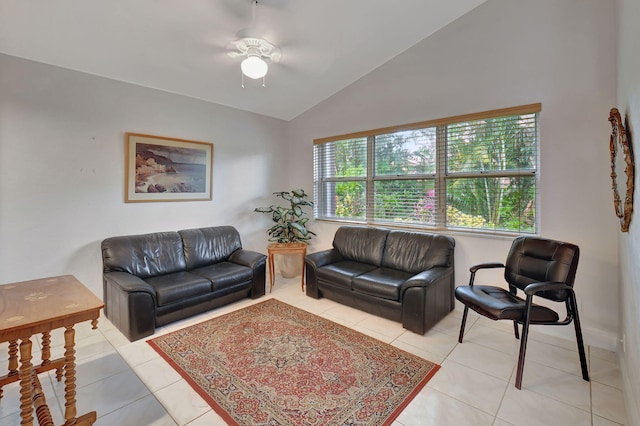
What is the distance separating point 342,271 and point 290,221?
52.7 inches

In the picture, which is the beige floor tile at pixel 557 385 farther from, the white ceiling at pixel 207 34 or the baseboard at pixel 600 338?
the white ceiling at pixel 207 34

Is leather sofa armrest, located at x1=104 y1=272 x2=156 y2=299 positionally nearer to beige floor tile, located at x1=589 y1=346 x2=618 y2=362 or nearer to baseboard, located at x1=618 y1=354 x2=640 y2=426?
baseboard, located at x1=618 y1=354 x2=640 y2=426

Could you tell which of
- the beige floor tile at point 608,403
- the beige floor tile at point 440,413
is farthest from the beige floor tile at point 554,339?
the beige floor tile at point 440,413

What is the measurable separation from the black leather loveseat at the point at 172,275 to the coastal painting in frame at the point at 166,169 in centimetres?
51

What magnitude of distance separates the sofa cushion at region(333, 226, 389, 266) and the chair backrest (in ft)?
4.64

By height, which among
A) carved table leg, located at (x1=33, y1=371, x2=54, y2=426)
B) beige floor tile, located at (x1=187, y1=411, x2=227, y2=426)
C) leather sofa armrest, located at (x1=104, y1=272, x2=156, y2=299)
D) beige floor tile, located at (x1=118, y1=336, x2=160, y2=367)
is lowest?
beige floor tile, located at (x1=187, y1=411, x2=227, y2=426)

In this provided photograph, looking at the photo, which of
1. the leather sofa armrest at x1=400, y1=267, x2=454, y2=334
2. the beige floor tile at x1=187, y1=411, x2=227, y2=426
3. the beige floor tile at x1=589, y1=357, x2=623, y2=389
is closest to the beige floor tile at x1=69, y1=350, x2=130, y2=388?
the beige floor tile at x1=187, y1=411, x2=227, y2=426

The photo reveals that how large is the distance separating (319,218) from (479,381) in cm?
316

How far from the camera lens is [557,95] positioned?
268cm

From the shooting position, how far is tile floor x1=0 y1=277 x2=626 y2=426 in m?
1.76

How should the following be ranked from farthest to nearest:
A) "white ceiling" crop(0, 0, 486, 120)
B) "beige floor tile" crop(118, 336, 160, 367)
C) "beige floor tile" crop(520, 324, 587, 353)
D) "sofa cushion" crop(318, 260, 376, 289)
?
"sofa cushion" crop(318, 260, 376, 289), "beige floor tile" crop(520, 324, 587, 353), "white ceiling" crop(0, 0, 486, 120), "beige floor tile" crop(118, 336, 160, 367)

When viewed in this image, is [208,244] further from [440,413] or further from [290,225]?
[440,413]

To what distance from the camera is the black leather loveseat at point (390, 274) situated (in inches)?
110

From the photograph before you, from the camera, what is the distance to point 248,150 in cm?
459
